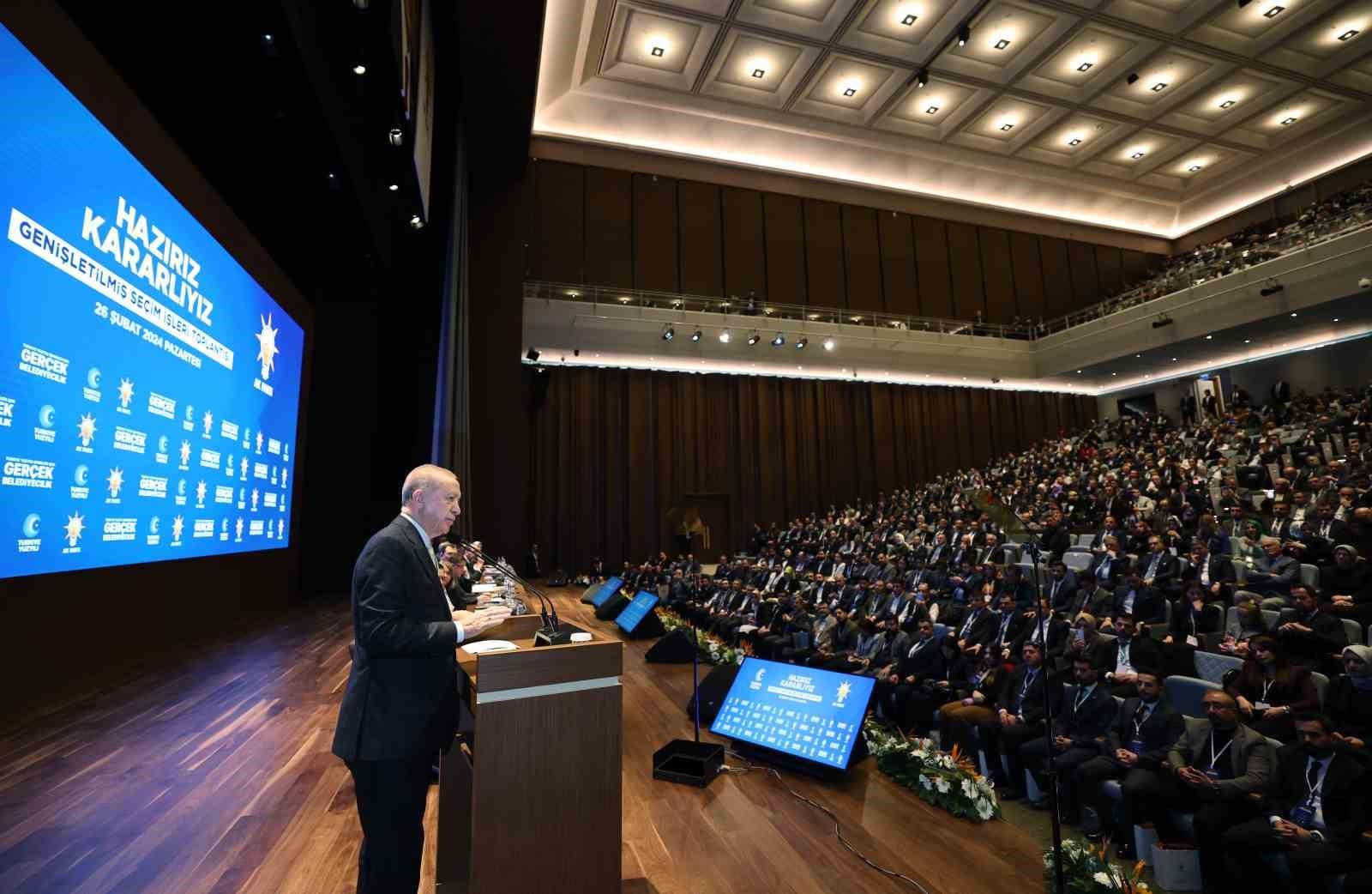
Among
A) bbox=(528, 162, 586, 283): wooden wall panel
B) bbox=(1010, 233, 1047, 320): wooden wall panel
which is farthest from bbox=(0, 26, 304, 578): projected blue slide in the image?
bbox=(1010, 233, 1047, 320): wooden wall panel

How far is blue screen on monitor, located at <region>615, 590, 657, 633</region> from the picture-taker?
6.34 metres

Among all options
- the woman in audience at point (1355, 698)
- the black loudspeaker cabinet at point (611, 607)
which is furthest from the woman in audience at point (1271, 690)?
the black loudspeaker cabinet at point (611, 607)

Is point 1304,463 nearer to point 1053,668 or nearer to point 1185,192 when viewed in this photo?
point 1053,668

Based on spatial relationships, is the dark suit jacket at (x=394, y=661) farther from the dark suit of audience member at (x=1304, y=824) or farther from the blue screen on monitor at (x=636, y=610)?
the blue screen on monitor at (x=636, y=610)

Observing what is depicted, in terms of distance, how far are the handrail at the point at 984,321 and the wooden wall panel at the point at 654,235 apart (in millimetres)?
456

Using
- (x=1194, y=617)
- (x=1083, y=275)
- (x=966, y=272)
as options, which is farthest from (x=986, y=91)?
(x=1194, y=617)

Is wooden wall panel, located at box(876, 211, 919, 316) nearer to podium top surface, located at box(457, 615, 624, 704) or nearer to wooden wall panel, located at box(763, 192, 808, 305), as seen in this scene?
wooden wall panel, located at box(763, 192, 808, 305)

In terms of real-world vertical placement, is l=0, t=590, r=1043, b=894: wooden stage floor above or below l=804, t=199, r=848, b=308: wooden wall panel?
below

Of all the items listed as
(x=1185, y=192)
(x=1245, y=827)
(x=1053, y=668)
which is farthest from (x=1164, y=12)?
(x=1245, y=827)

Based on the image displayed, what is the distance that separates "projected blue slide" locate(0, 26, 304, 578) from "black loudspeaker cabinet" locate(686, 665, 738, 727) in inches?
129

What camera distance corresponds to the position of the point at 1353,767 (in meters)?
2.32

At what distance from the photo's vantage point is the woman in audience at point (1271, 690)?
277 cm

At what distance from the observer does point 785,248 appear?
14.2 meters

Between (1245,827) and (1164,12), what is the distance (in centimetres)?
1326
